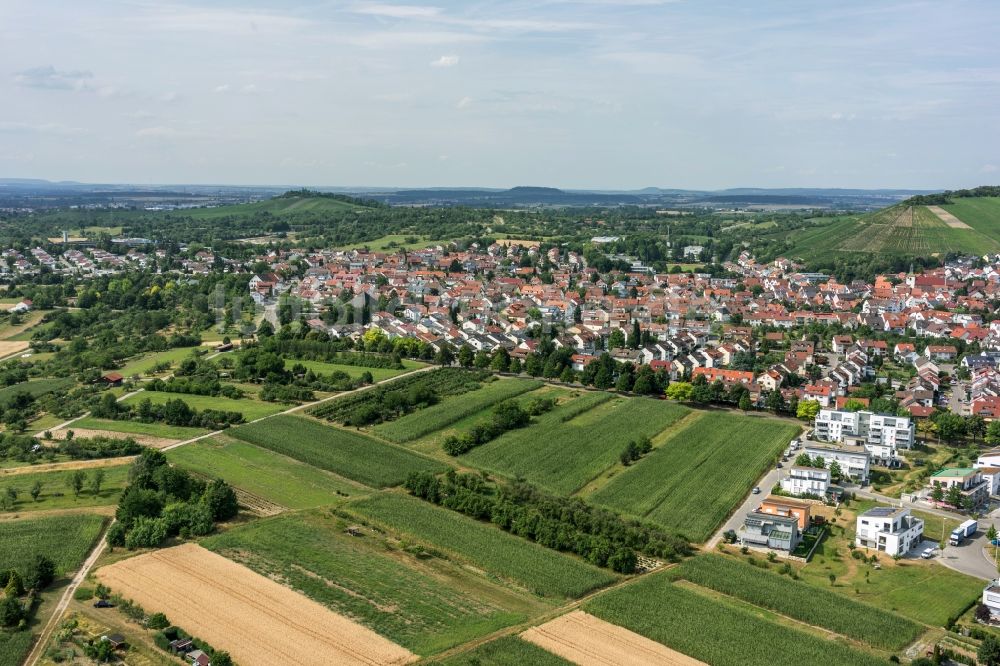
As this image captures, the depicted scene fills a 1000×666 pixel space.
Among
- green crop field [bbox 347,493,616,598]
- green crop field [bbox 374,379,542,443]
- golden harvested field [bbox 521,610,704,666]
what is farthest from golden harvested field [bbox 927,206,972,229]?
golden harvested field [bbox 521,610,704,666]

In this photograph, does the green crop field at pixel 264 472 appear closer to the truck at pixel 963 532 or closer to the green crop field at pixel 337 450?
the green crop field at pixel 337 450

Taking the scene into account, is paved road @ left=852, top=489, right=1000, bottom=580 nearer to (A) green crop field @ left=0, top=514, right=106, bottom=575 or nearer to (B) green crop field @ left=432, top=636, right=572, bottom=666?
(B) green crop field @ left=432, top=636, right=572, bottom=666

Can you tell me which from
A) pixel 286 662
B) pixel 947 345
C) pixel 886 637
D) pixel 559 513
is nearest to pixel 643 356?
pixel 947 345

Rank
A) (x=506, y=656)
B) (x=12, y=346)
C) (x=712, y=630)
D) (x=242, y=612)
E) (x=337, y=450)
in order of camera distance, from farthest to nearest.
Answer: (x=12, y=346), (x=337, y=450), (x=242, y=612), (x=712, y=630), (x=506, y=656)

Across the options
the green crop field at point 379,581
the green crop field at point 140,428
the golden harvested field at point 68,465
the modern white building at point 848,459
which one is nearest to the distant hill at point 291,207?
the green crop field at point 140,428

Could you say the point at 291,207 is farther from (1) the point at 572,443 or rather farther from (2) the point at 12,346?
(1) the point at 572,443

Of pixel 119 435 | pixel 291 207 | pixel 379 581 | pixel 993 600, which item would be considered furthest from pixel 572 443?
pixel 291 207
